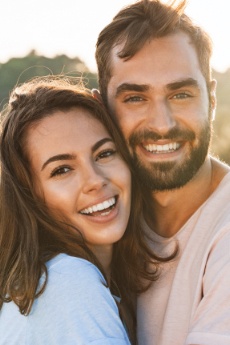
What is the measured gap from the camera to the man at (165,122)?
332 centimetres

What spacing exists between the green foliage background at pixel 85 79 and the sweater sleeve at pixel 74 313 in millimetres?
1228

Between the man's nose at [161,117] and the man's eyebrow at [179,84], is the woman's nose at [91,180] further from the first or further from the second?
the man's eyebrow at [179,84]

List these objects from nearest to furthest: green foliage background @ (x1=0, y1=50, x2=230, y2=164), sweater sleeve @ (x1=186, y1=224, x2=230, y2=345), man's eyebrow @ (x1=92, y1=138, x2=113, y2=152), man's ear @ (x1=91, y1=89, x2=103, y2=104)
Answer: sweater sleeve @ (x1=186, y1=224, x2=230, y2=345) → man's eyebrow @ (x1=92, y1=138, x2=113, y2=152) → man's ear @ (x1=91, y1=89, x2=103, y2=104) → green foliage background @ (x1=0, y1=50, x2=230, y2=164)

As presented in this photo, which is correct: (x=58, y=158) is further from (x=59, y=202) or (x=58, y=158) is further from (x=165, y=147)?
(x=165, y=147)

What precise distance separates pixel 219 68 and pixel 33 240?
625 inches

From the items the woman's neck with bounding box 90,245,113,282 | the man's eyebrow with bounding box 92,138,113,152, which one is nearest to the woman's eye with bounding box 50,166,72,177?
the man's eyebrow with bounding box 92,138,113,152

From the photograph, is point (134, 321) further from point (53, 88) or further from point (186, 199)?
point (53, 88)

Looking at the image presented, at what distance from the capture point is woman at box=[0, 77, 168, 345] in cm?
280

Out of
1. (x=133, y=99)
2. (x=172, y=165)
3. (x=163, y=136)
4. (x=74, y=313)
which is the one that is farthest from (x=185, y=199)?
(x=74, y=313)

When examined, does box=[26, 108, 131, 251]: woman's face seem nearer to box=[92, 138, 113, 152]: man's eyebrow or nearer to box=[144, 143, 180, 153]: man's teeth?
box=[92, 138, 113, 152]: man's eyebrow

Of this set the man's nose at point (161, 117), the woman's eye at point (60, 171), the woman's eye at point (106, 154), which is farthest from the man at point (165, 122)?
the woman's eye at point (60, 171)

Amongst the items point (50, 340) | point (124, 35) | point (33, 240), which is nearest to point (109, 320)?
point (50, 340)

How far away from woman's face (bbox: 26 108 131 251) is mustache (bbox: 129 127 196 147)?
34 cm

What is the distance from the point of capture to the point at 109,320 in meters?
2.69
